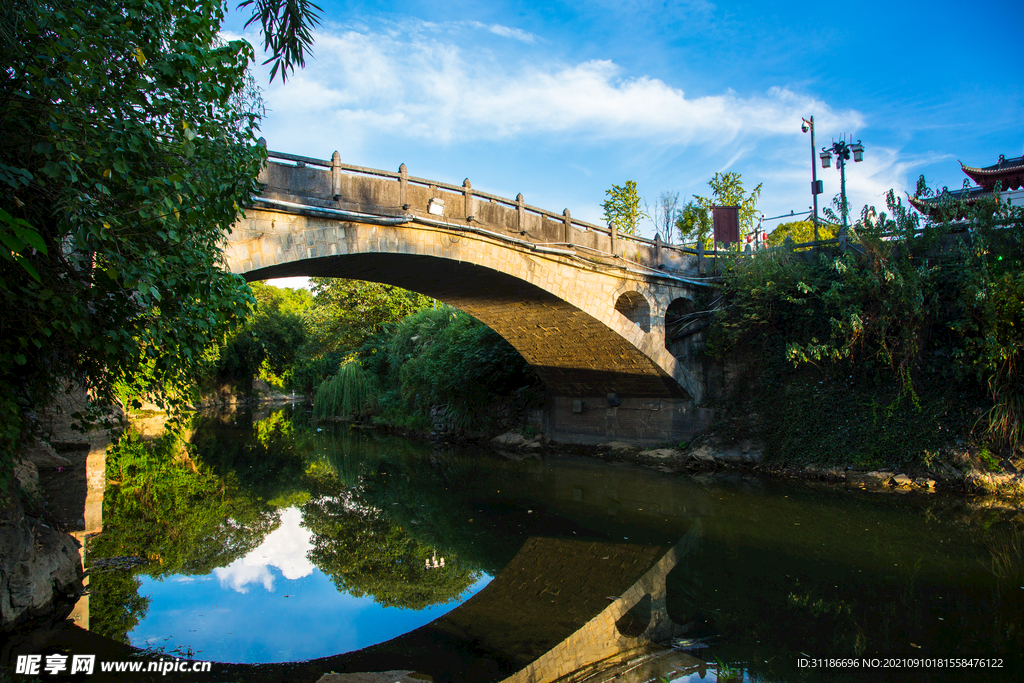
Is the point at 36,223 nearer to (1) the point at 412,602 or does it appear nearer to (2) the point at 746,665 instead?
(1) the point at 412,602

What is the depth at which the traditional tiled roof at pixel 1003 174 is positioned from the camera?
18.0 m

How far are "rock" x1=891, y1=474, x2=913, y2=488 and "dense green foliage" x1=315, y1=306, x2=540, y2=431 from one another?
918 cm

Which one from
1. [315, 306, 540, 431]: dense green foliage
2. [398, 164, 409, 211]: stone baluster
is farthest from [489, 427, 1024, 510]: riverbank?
[398, 164, 409, 211]: stone baluster

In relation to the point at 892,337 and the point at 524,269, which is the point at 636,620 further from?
the point at 892,337

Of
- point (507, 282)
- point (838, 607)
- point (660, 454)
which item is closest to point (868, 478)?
point (660, 454)

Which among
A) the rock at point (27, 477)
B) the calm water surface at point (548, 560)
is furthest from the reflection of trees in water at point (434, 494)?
the rock at point (27, 477)

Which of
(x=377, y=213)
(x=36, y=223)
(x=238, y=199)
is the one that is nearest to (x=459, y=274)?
(x=377, y=213)

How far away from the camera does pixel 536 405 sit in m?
17.2

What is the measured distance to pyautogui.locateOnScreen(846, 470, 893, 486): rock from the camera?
1024 cm

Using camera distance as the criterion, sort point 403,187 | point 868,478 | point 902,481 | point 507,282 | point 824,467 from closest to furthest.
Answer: point 403,187 → point 902,481 → point 868,478 → point 824,467 → point 507,282

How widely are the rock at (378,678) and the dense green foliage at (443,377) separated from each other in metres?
13.2

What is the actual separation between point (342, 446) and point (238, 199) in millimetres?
13431

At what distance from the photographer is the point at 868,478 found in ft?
34.2

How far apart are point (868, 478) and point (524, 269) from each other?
6.85 m
